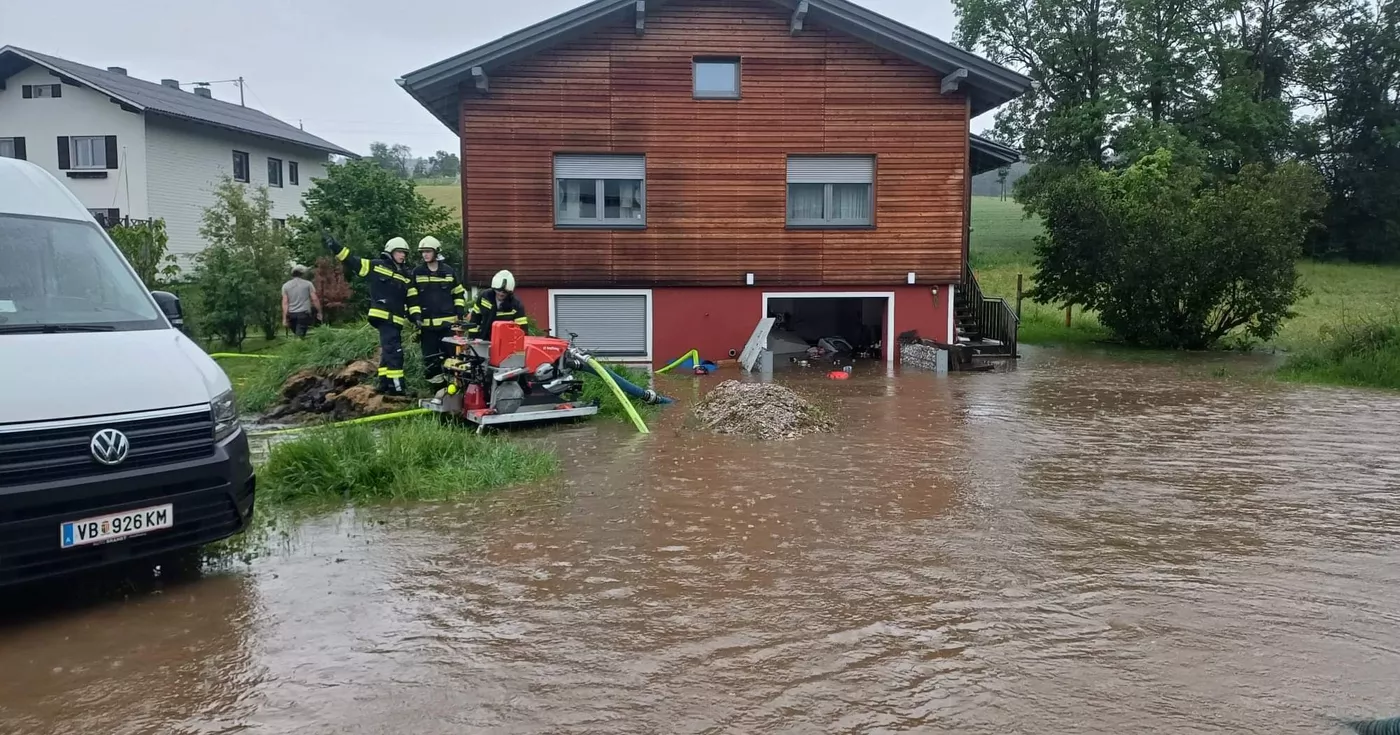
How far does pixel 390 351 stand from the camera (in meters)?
11.4

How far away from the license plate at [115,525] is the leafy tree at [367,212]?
1739 centimetres

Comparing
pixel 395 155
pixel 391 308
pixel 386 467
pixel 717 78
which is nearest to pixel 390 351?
pixel 391 308

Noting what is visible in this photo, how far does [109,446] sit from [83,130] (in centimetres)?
3307

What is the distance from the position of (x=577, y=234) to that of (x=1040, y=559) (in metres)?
12.5

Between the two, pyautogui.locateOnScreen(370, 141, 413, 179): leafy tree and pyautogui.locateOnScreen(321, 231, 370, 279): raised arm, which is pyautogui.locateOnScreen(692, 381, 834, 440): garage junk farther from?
pyautogui.locateOnScreen(370, 141, 413, 179): leafy tree

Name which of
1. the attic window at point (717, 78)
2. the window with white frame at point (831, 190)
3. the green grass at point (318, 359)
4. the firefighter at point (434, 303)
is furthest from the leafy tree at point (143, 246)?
the window with white frame at point (831, 190)

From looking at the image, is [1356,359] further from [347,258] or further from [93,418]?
[93,418]

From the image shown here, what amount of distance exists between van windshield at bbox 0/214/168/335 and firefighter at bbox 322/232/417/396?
16.9 ft

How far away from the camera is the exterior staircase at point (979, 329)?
17219mm

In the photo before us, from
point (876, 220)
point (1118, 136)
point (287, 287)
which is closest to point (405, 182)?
point (287, 287)

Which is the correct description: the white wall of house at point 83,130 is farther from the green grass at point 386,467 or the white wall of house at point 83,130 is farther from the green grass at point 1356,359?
the green grass at point 1356,359

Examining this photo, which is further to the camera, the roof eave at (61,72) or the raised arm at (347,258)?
the roof eave at (61,72)

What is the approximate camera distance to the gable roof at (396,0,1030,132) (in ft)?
53.8

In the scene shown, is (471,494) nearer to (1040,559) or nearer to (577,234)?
(1040,559)
